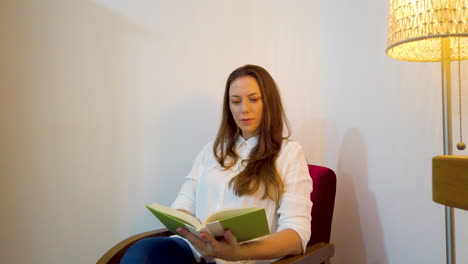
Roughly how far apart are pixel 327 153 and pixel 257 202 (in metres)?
0.61

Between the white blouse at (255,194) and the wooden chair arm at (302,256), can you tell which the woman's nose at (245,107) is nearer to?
the white blouse at (255,194)

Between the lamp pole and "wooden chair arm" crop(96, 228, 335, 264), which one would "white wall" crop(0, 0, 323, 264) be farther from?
the lamp pole

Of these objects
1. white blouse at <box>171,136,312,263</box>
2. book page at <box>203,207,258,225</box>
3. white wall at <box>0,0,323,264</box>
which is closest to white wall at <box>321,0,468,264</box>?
white wall at <box>0,0,323,264</box>

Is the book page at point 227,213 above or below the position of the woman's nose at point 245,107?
below

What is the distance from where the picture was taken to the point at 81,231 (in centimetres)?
158

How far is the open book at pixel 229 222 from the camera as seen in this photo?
0.82 m

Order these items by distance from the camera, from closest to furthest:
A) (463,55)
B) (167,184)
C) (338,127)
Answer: (463,55) → (338,127) → (167,184)

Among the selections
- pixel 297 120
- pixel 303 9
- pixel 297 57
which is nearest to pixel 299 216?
pixel 297 120

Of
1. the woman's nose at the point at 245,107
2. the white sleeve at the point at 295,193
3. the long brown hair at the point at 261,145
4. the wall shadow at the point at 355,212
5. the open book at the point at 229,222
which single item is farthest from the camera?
the wall shadow at the point at 355,212

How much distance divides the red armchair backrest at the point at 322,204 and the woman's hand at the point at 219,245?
1.28 ft

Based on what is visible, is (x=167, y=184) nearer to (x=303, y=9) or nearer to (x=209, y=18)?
(x=209, y=18)

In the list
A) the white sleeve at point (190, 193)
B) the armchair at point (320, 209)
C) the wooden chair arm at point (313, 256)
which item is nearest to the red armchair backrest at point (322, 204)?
the armchair at point (320, 209)

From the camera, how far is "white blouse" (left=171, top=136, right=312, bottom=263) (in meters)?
1.12

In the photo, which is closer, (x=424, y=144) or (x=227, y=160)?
(x=424, y=144)
